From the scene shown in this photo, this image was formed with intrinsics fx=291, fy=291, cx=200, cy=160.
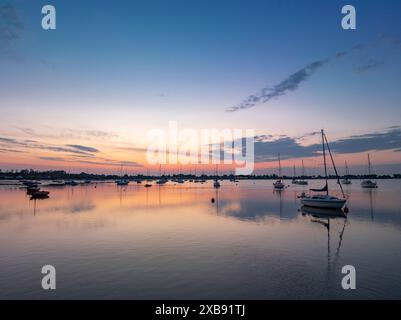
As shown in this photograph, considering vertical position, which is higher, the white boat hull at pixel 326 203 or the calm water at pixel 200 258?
the white boat hull at pixel 326 203

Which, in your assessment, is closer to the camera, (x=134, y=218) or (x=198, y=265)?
(x=198, y=265)

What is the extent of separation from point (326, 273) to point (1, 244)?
28.3m

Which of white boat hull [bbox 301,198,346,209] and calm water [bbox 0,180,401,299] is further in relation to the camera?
white boat hull [bbox 301,198,346,209]

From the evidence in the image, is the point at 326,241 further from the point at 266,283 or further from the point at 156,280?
the point at 156,280

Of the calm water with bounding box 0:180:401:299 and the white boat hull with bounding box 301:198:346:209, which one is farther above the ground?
the white boat hull with bounding box 301:198:346:209

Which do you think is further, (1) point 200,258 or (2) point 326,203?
(2) point 326,203

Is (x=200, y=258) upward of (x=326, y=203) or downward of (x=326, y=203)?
downward

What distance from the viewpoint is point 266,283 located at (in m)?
17.2

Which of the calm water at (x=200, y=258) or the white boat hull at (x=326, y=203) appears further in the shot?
the white boat hull at (x=326, y=203)
